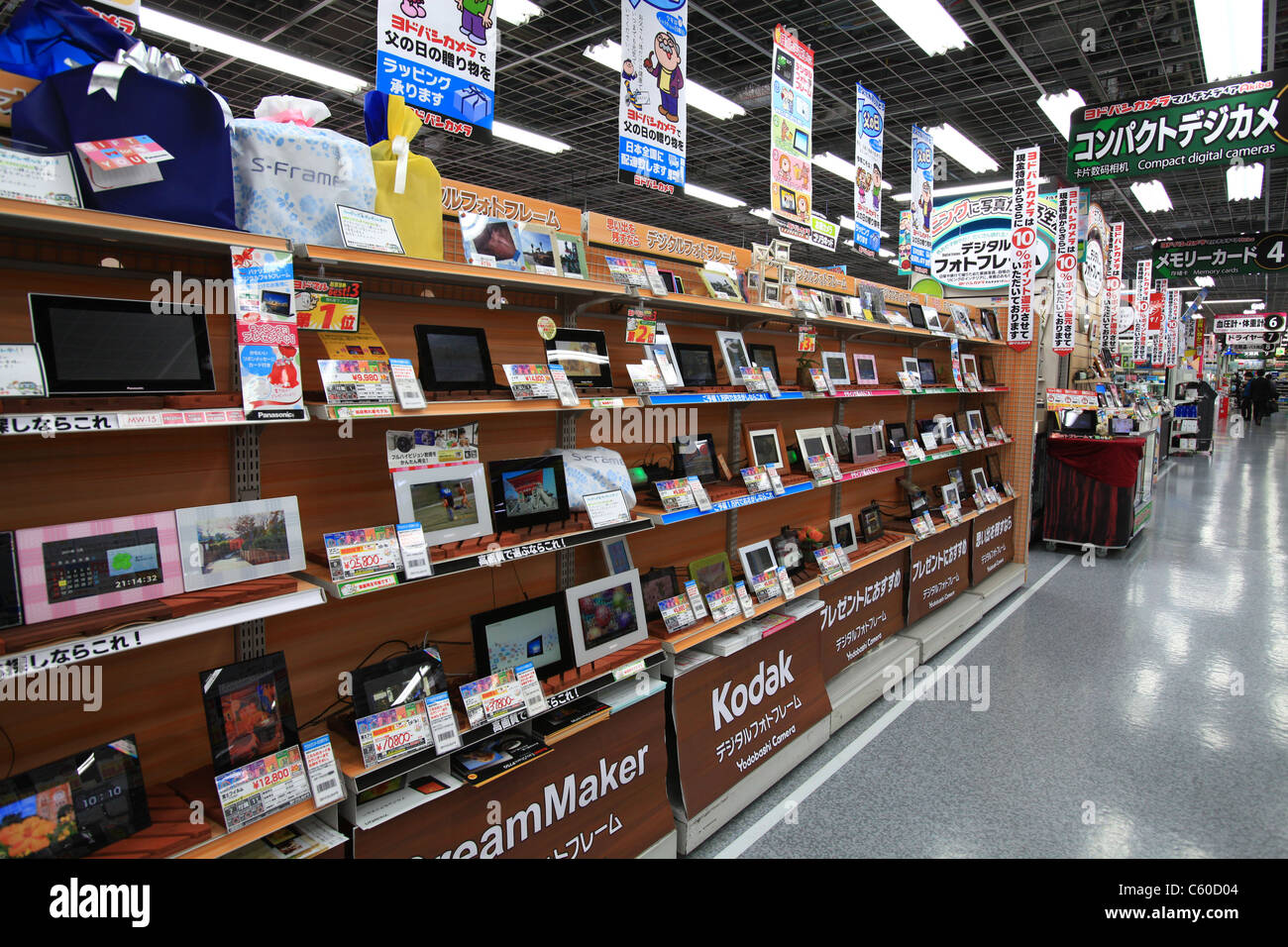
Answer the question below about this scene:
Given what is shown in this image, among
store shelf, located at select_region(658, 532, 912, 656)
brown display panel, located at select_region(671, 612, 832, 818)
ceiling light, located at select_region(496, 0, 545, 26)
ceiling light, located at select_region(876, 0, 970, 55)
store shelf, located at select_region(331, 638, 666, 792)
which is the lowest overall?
brown display panel, located at select_region(671, 612, 832, 818)

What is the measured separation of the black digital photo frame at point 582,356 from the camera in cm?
229

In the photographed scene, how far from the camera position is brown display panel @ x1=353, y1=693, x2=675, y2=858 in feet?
5.84

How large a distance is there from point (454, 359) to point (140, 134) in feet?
2.88

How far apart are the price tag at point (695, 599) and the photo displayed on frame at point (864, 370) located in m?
2.07

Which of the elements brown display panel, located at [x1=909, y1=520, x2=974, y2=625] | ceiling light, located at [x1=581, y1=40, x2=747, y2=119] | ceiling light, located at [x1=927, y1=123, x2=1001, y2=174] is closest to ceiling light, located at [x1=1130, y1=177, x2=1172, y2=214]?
ceiling light, located at [x1=927, y1=123, x2=1001, y2=174]

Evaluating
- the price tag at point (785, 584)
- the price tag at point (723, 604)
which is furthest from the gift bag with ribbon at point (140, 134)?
the price tag at point (785, 584)

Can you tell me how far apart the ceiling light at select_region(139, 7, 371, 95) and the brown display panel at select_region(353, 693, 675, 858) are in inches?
284

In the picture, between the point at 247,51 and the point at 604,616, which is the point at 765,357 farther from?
the point at 247,51

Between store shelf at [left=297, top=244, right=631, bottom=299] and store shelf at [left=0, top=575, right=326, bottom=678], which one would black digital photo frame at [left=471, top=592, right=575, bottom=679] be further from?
store shelf at [left=297, top=244, right=631, bottom=299]

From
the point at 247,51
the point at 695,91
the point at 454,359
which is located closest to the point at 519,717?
the point at 454,359

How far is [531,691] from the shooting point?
6.57ft

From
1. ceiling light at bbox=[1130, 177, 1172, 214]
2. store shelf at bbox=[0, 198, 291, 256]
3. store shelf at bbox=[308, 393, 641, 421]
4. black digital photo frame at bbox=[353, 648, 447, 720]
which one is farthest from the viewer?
ceiling light at bbox=[1130, 177, 1172, 214]
